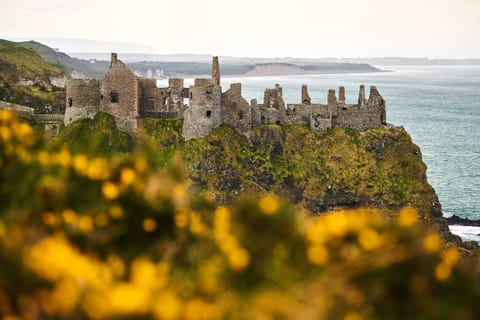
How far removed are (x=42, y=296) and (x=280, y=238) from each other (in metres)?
4.00

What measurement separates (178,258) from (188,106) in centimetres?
4638

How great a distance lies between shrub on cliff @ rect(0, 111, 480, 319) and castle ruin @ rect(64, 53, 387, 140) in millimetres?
41916

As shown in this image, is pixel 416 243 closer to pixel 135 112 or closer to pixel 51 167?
pixel 51 167

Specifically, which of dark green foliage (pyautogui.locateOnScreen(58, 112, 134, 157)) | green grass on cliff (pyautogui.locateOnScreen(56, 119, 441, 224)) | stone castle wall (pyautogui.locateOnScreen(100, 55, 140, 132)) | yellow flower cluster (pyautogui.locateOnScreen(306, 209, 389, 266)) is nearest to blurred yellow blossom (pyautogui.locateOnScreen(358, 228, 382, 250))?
yellow flower cluster (pyautogui.locateOnScreen(306, 209, 389, 266))

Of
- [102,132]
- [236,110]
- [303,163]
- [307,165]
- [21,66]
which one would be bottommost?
[307,165]

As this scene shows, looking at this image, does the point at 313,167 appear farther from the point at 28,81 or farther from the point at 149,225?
the point at 149,225

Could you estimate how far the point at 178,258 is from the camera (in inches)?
547

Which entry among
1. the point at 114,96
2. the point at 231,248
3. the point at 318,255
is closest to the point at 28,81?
the point at 114,96

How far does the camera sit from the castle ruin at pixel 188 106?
58156 millimetres

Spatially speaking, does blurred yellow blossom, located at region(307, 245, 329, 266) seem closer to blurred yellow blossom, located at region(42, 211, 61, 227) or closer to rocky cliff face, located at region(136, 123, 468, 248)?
blurred yellow blossom, located at region(42, 211, 61, 227)

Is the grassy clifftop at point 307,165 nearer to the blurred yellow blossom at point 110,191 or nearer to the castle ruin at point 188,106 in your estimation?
the castle ruin at point 188,106

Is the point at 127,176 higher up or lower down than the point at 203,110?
higher up

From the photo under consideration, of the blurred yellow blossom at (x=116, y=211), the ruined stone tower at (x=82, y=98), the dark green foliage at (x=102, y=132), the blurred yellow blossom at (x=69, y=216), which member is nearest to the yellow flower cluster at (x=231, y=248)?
the blurred yellow blossom at (x=116, y=211)

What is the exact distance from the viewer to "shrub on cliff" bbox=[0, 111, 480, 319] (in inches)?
447
